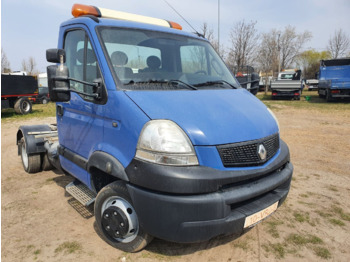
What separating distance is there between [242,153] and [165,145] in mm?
722

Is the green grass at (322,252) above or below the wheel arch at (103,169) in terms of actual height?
below

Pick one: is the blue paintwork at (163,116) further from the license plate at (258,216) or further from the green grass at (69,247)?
the green grass at (69,247)

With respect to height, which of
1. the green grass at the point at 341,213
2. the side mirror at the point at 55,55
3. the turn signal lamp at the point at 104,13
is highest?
the turn signal lamp at the point at 104,13


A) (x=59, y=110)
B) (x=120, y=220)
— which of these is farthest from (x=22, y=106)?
(x=120, y=220)

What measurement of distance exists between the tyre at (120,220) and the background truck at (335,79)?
19.1m

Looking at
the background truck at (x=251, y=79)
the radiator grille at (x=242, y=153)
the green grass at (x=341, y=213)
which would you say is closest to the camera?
the radiator grille at (x=242, y=153)

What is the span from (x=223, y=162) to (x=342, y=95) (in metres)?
19.3

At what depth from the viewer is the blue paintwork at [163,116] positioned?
2.40 m

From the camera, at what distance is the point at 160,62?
330 centimetres

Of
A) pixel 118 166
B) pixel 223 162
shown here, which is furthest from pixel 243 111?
pixel 118 166

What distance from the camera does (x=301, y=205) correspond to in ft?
13.1

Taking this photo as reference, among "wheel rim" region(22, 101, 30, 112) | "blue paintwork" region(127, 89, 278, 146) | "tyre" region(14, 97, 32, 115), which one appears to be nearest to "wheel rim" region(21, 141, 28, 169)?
"blue paintwork" region(127, 89, 278, 146)

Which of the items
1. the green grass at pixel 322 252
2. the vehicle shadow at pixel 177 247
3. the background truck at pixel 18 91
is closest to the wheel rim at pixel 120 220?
the vehicle shadow at pixel 177 247

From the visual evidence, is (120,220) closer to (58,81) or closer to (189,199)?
(189,199)
